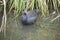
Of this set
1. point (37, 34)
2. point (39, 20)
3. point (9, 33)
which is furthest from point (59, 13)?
point (9, 33)

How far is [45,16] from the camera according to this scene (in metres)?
2.52

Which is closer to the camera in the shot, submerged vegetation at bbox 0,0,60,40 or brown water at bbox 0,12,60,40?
brown water at bbox 0,12,60,40

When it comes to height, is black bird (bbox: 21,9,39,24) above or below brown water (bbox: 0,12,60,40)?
above

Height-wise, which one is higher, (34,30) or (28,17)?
(28,17)

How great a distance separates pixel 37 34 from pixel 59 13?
0.46 meters

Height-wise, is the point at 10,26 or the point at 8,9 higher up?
the point at 8,9

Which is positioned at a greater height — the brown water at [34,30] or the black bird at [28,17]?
the black bird at [28,17]

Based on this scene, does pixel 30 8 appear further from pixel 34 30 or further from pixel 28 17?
pixel 34 30

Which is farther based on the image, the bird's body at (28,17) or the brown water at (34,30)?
the bird's body at (28,17)

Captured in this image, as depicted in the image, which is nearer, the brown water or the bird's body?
the brown water

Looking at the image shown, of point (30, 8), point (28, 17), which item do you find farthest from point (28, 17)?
point (30, 8)

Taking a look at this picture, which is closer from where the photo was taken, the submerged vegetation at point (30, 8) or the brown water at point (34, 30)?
the brown water at point (34, 30)

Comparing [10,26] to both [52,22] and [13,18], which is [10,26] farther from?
[52,22]

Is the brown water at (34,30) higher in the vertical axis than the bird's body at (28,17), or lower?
lower
